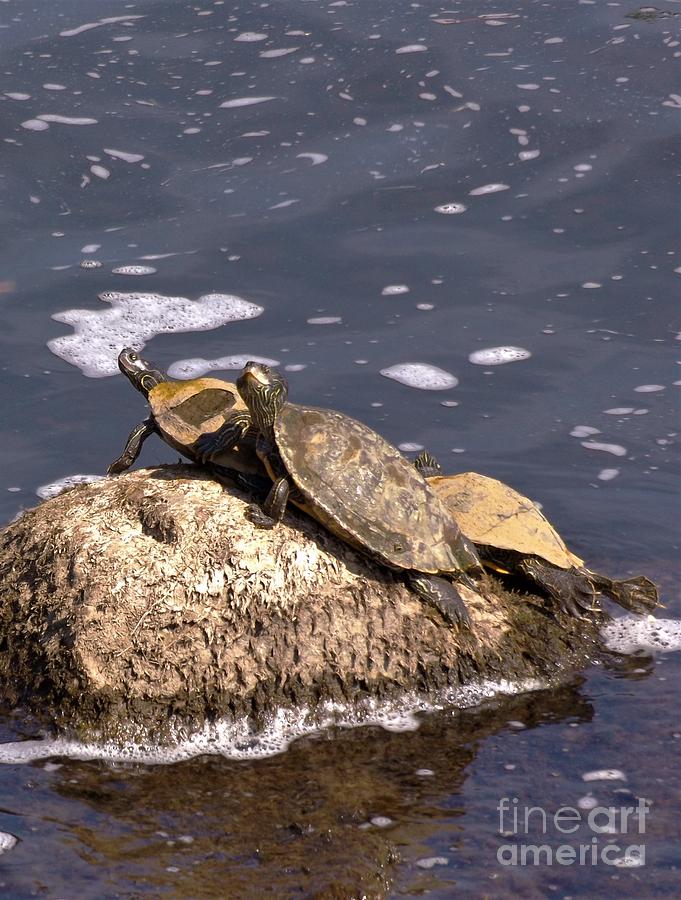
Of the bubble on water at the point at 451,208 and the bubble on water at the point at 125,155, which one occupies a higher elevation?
the bubble on water at the point at 125,155

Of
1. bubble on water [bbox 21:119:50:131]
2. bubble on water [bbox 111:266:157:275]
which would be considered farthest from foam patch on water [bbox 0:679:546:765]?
bubble on water [bbox 21:119:50:131]

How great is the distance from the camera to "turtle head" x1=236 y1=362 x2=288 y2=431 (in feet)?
14.6

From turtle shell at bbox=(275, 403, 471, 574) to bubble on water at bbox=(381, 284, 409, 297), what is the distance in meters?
4.02

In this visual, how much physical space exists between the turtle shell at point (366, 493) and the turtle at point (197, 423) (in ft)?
0.83

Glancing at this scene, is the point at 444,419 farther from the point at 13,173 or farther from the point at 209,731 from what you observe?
the point at 13,173

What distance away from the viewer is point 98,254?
30.1ft

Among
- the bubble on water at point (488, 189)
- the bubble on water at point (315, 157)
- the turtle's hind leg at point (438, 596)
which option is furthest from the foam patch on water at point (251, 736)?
the bubble on water at point (315, 157)

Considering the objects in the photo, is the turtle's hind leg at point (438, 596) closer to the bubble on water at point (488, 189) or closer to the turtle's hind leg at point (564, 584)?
the turtle's hind leg at point (564, 584)

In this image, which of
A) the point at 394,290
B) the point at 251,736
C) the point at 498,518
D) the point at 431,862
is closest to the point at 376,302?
the point at 394,290

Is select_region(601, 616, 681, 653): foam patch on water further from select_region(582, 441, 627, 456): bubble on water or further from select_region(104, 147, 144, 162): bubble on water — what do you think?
select_region(104, 147, 144, 162): bubble on water

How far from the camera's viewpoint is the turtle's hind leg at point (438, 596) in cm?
451

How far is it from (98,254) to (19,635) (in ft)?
17.5

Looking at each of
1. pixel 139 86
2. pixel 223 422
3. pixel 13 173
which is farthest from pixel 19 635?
pixel 139 86

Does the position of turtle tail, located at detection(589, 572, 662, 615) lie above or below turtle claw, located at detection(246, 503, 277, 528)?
below
